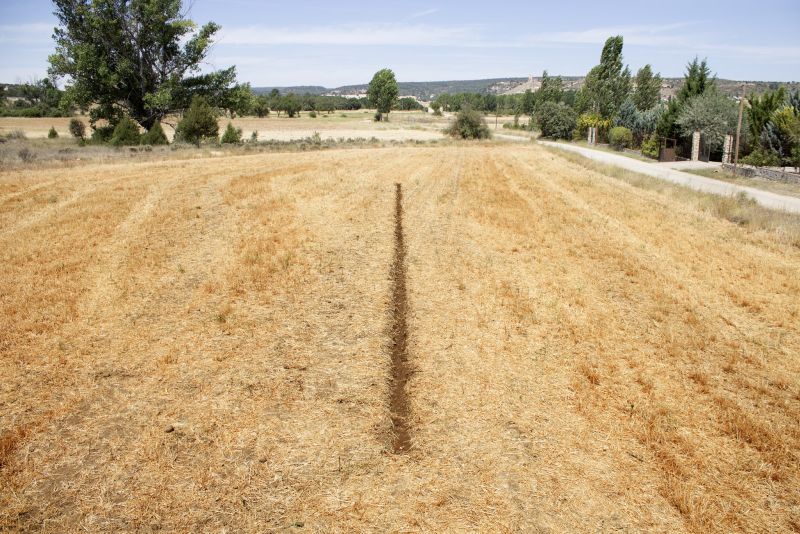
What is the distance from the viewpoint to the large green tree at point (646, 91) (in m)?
67.8

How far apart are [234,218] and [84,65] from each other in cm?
2910

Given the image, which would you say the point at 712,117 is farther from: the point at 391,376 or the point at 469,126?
the point at 391,376

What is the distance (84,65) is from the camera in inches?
1344

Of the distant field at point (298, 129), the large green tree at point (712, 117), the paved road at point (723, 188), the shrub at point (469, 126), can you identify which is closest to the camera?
the paved road at point (723, 188)

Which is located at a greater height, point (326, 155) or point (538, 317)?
point (326, 155)

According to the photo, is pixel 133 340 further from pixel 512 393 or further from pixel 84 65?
pixel 84 65

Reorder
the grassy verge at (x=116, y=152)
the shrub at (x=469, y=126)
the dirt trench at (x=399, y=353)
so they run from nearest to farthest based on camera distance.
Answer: the dirt trench at (x=399, y=353), the grassy verge at (x=116, y=152), the shrub at (x=469, y=126)

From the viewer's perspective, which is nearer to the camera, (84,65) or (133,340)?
(133,340)

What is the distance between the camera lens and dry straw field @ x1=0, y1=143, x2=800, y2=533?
13.6 feet

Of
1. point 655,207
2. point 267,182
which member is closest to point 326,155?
point 267,182

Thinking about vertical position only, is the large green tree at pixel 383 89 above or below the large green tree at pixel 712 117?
above

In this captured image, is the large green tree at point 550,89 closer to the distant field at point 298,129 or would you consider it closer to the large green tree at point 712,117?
the distant field at point 298,129

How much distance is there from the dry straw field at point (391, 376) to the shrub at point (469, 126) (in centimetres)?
4071

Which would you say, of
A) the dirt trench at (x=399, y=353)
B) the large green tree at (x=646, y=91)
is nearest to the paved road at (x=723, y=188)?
the dirt trench at (x=399, y=353)
